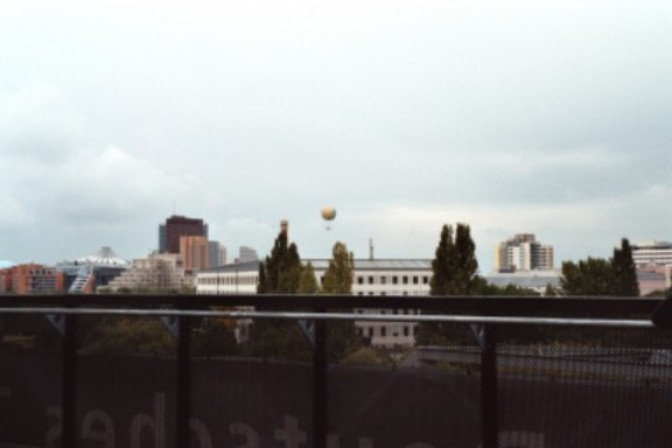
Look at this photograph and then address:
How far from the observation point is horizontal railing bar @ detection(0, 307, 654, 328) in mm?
4156

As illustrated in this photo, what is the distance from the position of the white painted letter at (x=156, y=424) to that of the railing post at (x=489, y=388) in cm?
221

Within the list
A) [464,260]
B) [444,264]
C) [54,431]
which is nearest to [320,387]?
[54,431]

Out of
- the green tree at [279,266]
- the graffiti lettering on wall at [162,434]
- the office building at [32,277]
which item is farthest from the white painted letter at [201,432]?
the office building at [32,277]

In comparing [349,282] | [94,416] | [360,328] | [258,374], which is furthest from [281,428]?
[349,282]

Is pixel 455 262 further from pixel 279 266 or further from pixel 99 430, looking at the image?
pixel 99 430

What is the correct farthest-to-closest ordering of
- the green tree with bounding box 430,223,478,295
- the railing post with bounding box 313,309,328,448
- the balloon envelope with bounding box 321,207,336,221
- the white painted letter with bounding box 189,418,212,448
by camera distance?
1. the balloon envelope with bounding box 321,207,336,221
2. the green tree with bounding box 430,223,478,295
3. the white painted letter with bounding box 189,418,212,448
4. the railing post with bounding box 313,309,328,448

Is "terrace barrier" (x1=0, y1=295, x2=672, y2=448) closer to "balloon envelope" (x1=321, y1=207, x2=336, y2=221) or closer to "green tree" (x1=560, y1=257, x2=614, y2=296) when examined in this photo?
"green tree" (x1=560, y1=257, x2=614, y2=296)

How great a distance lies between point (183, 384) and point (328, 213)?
153637 millimetres

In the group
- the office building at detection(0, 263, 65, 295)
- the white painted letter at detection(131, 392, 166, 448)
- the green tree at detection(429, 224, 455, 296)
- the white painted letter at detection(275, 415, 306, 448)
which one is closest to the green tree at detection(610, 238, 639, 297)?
the green tree at detection(429, 224, 455, 296)

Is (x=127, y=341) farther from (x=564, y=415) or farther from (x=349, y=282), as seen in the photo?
(x=349, y=282)

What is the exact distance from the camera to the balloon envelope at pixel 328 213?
158625 mm

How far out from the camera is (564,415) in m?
4.16

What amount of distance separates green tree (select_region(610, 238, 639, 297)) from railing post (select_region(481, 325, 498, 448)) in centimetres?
13662

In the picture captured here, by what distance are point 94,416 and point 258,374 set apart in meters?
1.49
